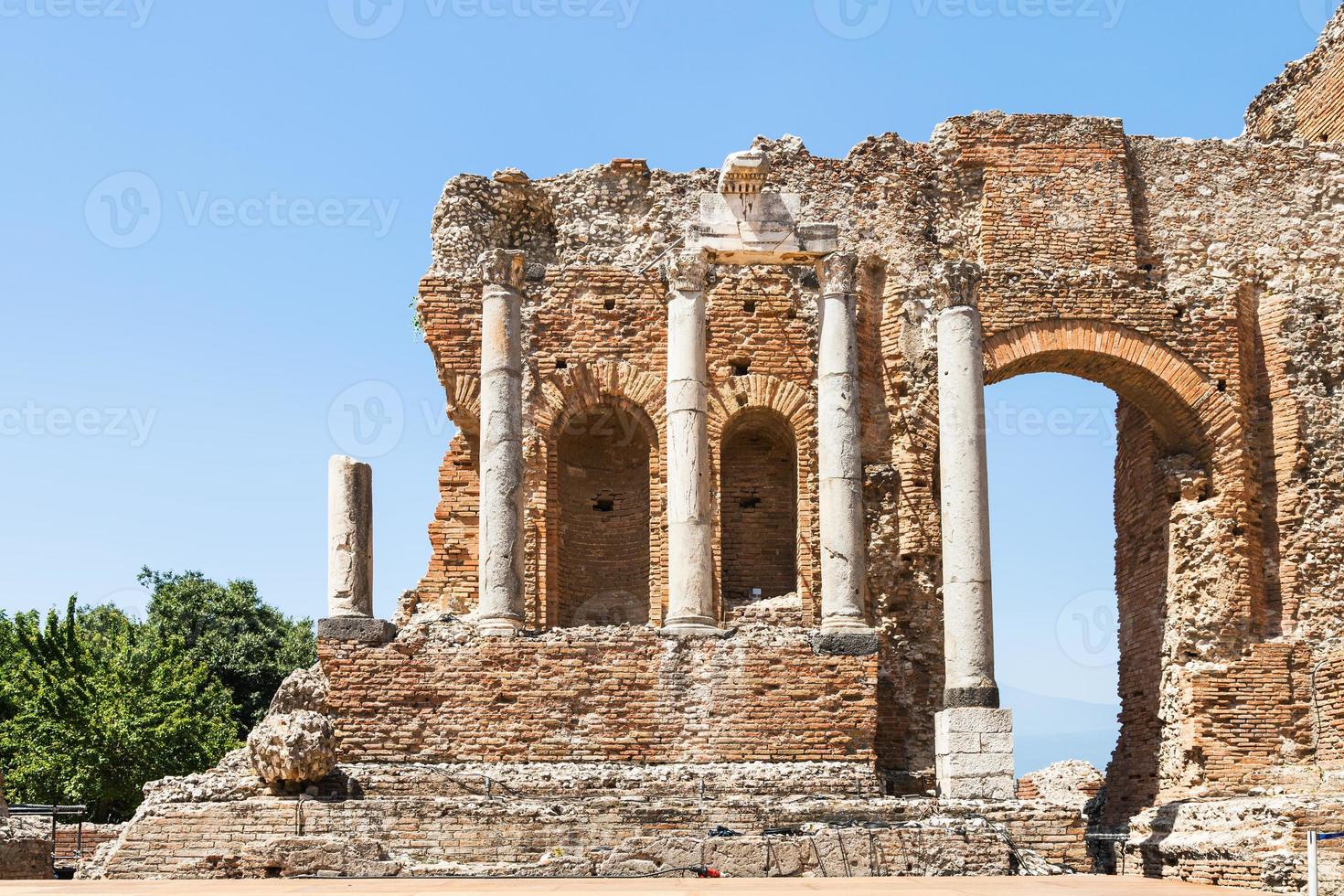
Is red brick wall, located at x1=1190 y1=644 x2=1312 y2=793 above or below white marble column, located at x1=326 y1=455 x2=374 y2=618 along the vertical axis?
below

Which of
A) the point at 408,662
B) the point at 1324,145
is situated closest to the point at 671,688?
the point at 408,662

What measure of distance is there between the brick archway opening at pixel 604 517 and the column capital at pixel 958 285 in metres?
4.82

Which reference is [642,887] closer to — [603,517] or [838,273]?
[838,273]

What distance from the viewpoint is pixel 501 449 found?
21.4 m

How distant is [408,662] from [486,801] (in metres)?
2.84

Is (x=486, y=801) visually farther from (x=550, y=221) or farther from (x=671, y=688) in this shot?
(x=550, y=221)

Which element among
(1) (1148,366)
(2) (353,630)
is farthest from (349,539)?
(1) (1148,366)

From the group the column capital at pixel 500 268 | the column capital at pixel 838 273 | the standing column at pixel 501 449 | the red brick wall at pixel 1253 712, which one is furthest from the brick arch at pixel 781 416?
the red brick wall at pixel 1253 712

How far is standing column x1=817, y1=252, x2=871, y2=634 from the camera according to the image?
21.3 metres

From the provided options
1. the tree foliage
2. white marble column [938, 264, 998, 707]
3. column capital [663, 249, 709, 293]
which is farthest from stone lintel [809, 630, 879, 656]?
the tree foliage

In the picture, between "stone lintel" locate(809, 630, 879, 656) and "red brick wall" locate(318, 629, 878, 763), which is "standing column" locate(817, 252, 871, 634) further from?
"red brick wall" locate(318, 629, 878, 763)

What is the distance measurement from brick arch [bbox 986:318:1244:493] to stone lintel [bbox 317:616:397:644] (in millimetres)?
8999

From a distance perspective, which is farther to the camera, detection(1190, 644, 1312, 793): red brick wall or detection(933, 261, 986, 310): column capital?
detection(1190, 644, 1312, 793): red brick wall

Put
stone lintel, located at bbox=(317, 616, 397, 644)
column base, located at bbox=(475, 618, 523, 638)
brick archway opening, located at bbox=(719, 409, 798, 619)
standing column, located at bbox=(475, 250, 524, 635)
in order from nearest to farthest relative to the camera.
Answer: stone lintel, located at bbox=(317, 616, 397, 644), column base, located at bbox=(475, 618, 523, 638), standing column, located at bbox=(475, 250, 524, 635), brick archway opening, located at bbox=(719, 409, 798, 619)
